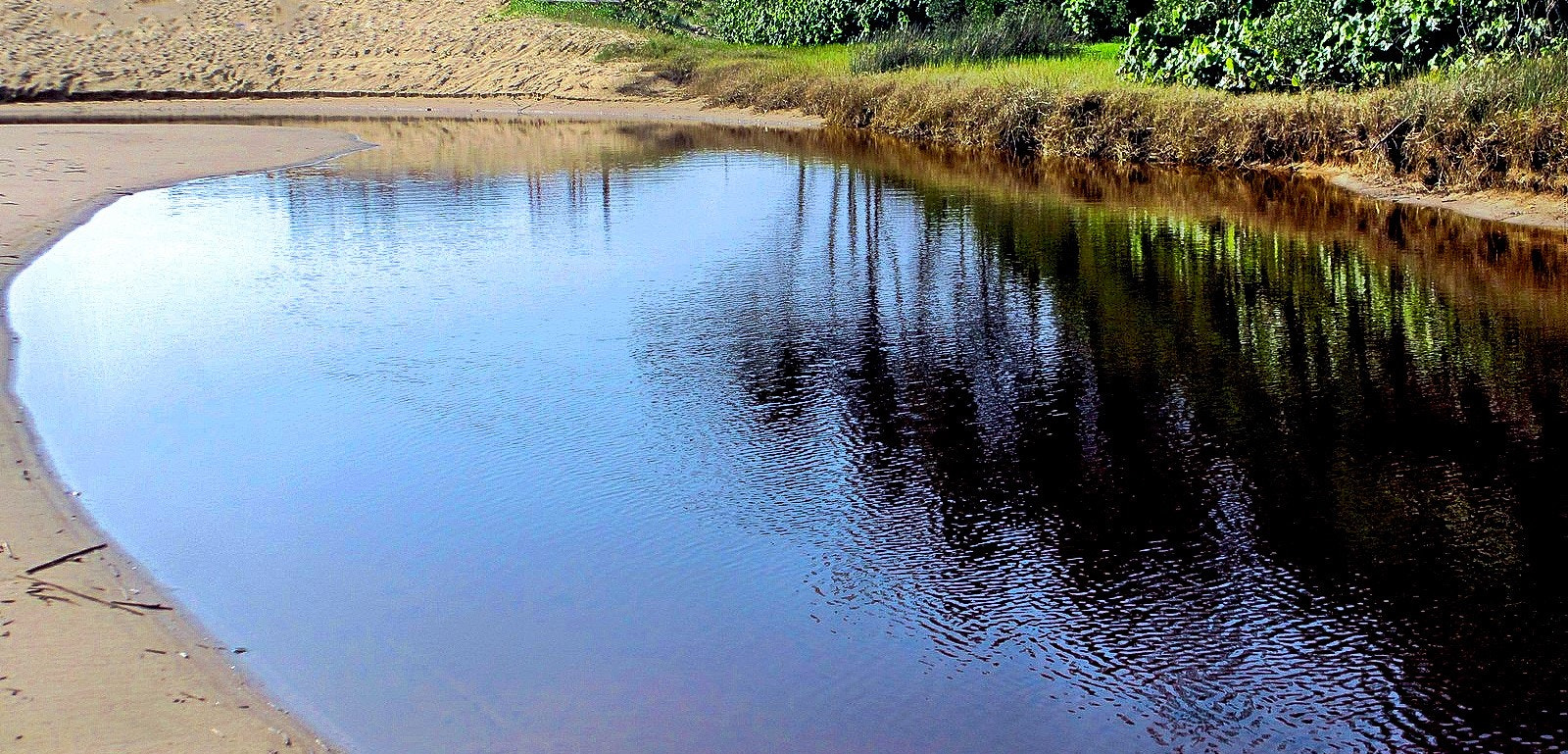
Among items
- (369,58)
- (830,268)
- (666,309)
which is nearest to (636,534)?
(666,309)

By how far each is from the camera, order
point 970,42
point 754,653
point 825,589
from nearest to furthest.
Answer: point 754,653
point 825,589
point 970,42

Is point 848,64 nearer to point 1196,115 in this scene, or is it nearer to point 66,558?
point 1196,115

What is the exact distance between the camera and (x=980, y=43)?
998 inches

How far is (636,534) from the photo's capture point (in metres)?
5.95

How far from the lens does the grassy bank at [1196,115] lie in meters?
13.7

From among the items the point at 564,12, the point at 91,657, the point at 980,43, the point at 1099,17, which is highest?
the point at 564,12

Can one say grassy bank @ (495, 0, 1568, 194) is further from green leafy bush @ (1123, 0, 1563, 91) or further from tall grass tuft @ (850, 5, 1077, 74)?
tall grass tuft @ (850, 5, 1077, 74)

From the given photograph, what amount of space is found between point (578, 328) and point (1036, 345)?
2940mm

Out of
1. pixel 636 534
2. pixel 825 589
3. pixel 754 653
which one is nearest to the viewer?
pixel 754 653

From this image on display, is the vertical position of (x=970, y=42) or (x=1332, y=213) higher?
(x=970, y=42)

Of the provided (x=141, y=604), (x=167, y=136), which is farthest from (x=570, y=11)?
(x=141, y=604)

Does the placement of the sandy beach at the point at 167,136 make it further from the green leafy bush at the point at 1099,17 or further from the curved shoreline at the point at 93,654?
the green leafy bush at the point at 1099,17

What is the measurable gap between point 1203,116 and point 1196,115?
109 mm

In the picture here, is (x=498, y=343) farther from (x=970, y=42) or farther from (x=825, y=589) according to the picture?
(x=970, y=42)
